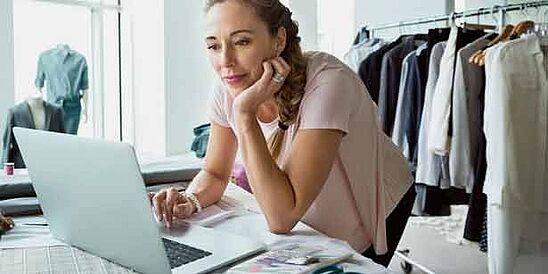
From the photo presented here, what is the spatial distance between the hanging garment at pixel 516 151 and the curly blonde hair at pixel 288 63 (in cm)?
106

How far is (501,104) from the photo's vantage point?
81.7 inches

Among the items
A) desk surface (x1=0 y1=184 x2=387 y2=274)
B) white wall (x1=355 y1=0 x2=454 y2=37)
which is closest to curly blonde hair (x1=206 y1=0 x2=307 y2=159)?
desk surface (x1=0 y1=184 x2=387 y2=274)

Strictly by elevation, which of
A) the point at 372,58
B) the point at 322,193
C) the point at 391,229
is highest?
the point at 372,58

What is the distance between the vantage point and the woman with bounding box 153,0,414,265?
114cm

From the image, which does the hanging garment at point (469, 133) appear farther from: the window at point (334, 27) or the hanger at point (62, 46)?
the hanger at point (62, 46)

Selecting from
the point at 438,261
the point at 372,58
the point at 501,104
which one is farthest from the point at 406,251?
the point at 501,104

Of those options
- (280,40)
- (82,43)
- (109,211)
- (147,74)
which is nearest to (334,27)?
(147,74)

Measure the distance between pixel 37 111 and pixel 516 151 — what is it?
247 cm

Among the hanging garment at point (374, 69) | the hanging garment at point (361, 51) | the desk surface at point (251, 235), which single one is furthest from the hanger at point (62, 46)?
the desk surface at point (251, 235)

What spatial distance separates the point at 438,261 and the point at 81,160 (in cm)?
269

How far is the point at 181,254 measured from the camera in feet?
3.07

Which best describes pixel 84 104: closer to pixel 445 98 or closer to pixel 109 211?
pixel 445 98

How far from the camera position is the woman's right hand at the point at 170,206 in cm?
114

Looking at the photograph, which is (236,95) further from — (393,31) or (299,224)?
(393,31)
